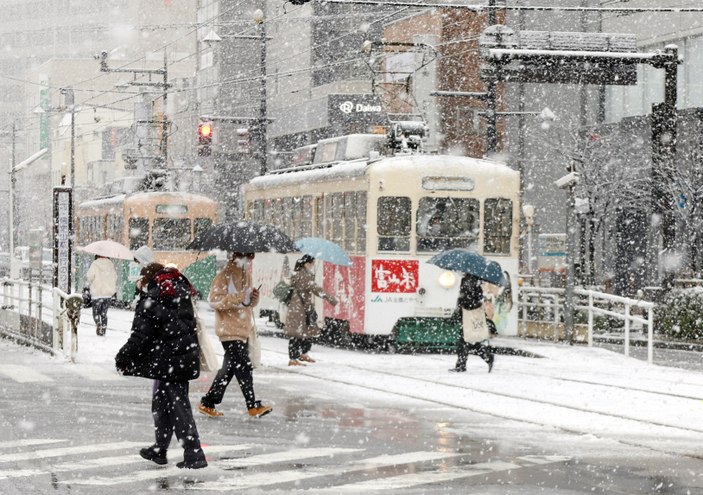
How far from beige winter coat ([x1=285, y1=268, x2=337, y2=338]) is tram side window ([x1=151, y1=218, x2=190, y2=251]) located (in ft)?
55.5

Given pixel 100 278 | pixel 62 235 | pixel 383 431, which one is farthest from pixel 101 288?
pixel 383 431

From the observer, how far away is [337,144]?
26047 mm

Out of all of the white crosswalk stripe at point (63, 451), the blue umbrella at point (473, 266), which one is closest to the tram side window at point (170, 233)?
the blue umbrella at point (473, 266)

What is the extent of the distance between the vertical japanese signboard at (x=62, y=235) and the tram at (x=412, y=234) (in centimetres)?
436

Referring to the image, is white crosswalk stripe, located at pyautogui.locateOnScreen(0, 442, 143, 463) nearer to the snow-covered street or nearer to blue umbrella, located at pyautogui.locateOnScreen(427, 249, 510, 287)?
the snow-covered street

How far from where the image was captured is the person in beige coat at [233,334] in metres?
13.5

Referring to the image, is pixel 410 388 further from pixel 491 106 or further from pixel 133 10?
pixel 133 10

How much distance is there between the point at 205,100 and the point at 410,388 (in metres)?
56.0

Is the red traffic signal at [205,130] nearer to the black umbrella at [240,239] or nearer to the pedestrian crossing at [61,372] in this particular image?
the pedestrian crossing at [61,372]

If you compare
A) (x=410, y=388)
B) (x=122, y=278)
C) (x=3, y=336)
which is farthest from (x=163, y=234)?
(x=410, y=388)

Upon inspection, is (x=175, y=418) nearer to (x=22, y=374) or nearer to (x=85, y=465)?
(x=85, y=465)

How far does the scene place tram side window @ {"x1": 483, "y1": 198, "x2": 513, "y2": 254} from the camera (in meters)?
23.8

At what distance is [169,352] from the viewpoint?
10.1 metres

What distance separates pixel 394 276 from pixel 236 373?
32.0 ft
